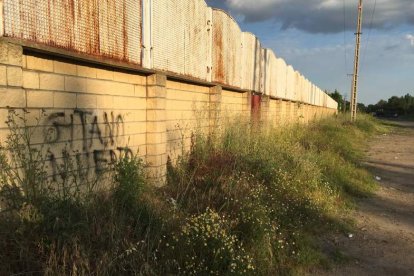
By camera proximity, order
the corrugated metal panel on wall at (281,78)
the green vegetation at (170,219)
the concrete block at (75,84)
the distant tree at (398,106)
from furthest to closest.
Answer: the distant tree at (398,106)
the corrugated metal panel on wall at (281,78)
the concrete block at (75,84)
the green vegetation at (170,219)

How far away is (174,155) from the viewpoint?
22.4 ft

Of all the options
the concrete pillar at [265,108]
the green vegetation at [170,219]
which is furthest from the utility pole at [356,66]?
the green vegetation at [170,219]

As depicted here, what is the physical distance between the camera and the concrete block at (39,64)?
12.1 ft

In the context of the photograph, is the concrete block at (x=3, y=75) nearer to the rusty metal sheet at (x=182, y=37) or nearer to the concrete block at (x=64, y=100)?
the concrete block at (x=64, y=100)

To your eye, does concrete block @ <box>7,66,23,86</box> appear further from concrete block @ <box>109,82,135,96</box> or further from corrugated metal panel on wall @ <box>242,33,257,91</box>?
corrugated metal panel on wall @ <box>242,33,257,91</box>

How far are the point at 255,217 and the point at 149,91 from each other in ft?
7.93

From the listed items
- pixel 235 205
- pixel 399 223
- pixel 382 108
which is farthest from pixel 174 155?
pixel 382 108

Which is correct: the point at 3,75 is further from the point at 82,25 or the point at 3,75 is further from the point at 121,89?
the point at 121,89

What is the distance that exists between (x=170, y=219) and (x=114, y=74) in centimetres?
207

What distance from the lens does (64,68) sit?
13.5 feet

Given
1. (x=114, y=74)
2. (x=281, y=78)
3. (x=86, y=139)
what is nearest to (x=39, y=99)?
(x=86, y=139)

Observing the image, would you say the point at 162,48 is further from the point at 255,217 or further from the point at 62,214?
the point at 62,214

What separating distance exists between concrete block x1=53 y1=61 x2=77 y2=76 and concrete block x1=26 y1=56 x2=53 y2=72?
0.23ft

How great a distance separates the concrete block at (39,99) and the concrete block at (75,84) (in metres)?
0.28
